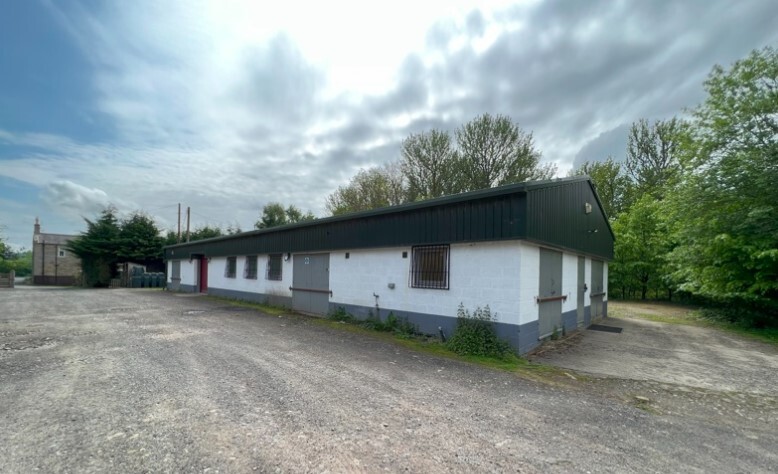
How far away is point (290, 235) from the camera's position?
13070mm

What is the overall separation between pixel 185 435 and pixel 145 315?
10010 millimetres

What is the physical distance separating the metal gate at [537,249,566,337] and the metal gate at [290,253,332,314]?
6272mm

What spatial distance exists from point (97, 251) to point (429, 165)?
25.9 meters

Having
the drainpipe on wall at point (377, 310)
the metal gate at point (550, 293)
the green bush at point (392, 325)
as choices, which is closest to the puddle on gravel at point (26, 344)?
the green bush at point (392, 325)

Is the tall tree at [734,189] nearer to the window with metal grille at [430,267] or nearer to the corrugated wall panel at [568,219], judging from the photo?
the corrugated wall panel at [568,219]

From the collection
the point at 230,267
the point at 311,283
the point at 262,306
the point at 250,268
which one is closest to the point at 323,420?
the point at 311,283

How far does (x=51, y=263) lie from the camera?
117 ft

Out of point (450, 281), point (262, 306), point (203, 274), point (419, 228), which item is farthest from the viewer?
point (203, 274)

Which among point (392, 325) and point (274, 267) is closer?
point (392, 325)

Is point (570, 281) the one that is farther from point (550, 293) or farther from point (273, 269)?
point (273, 269)

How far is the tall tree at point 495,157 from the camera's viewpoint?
75.0 ft

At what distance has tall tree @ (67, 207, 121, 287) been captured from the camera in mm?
26641

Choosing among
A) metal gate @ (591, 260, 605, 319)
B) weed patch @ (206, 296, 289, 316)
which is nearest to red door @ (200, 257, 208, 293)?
weed patch @ (206, 296, 289, 316)

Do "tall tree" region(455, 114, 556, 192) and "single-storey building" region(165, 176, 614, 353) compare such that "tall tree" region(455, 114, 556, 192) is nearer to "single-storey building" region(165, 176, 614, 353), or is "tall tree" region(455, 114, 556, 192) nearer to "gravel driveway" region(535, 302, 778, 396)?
"single-storey building" region(165, 176, 614, 353)
